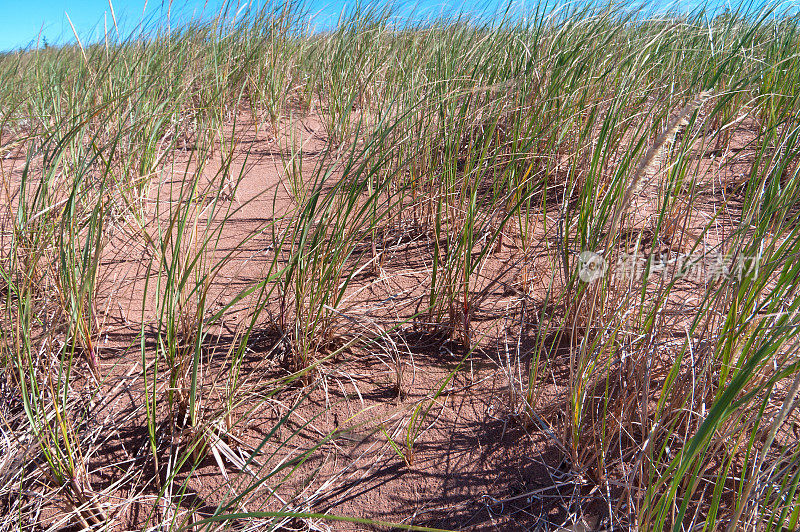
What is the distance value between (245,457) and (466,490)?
0.47 metres

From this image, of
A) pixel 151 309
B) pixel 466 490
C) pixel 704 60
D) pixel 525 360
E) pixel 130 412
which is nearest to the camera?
pixel 466 490

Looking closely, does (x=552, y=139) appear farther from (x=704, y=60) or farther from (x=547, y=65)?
(x=704, y=60)

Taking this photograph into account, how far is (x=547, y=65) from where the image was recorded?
5.96ft

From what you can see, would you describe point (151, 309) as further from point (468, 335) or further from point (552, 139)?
point (552, 139)

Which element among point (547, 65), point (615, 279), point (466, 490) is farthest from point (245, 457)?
point (547, 65)

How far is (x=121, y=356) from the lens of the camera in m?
1.33

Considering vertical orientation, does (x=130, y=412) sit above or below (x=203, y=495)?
above

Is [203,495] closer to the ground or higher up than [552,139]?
closer to the ground

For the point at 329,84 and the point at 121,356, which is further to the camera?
the point at 329,84

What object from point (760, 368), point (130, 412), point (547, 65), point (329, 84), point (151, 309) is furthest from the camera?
point (329, 84)

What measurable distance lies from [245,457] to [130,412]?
31 cm

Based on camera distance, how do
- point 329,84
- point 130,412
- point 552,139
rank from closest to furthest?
point 130,412
point 552,139
point 329,84

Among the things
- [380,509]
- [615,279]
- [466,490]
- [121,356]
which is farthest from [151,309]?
[615,279]

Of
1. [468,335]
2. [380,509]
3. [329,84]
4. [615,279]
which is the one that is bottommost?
[380,509]
